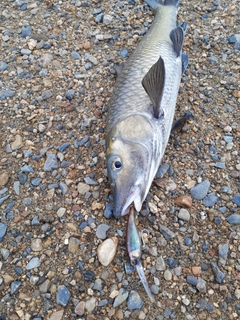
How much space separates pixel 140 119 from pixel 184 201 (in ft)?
2.89

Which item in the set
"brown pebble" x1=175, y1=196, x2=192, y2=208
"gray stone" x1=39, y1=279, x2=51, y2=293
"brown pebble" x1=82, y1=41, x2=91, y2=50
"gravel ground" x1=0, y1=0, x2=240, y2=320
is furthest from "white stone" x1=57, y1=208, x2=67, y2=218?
"brown pebble" x1=82, y1=41, x2=91, y2=50

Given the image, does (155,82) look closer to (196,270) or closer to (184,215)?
(184,215)

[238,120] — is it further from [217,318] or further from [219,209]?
[217,318]

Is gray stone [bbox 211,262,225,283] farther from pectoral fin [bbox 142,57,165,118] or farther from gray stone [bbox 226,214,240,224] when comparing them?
pectoral fin [bbox 142,57,165,118]

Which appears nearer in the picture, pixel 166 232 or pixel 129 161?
pixel 129 161

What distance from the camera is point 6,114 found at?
396 cm

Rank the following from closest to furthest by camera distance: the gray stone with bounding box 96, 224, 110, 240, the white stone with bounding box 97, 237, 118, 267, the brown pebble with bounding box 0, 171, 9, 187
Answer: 1. the white stone with bounding box 97, 237, 118, 267
2. the gray stone with bounding box 96, 224, 110, 240
3. the brown pebble with bounding box 0, 171, 9, 187

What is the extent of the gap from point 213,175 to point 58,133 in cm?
174

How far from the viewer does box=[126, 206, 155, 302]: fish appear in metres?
2.75

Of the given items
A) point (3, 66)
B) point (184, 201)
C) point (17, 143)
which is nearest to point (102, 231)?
point (184, 201)

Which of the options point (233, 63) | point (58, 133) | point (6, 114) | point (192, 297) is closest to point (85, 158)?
point (58, 133)

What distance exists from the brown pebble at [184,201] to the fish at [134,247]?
1.70ft

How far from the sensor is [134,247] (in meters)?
2.84

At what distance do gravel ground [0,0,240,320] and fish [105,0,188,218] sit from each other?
369 mm
